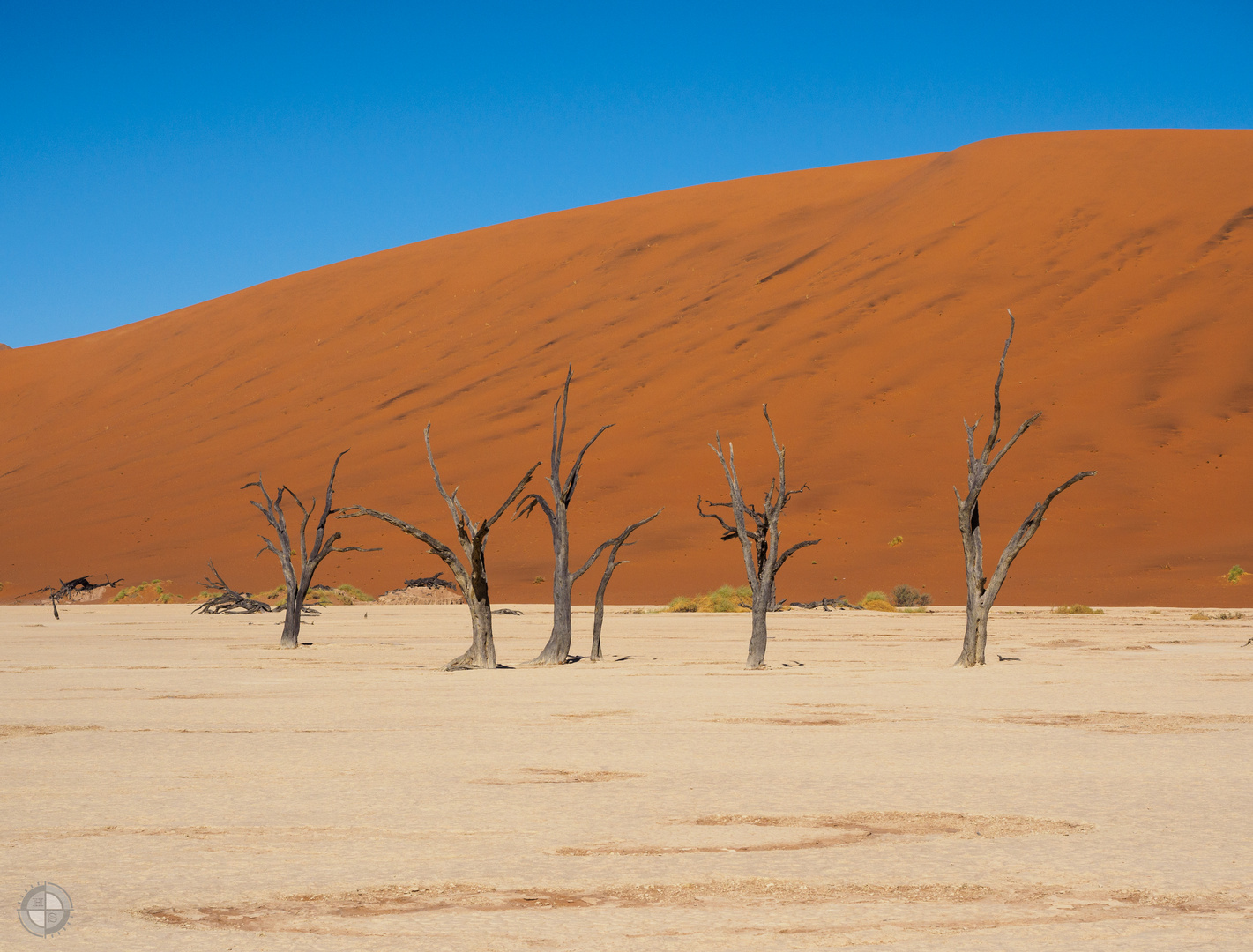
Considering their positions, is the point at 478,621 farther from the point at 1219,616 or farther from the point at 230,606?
the point at 230,606

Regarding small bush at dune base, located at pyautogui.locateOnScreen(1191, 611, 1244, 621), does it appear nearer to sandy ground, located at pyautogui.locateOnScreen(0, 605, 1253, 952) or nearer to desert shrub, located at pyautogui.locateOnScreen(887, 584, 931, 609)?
desert shrub, located at pyautogui.locateOnScreen(887, 584, 931, 609)

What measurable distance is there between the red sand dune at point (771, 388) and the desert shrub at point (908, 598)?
1179 mm

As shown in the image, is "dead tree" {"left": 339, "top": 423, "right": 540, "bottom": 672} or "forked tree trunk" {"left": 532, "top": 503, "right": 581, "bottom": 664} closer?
"dead tree" {"left": 339, "top": 423, "right": 540, "bottom": 672}

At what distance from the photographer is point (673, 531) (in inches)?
1725

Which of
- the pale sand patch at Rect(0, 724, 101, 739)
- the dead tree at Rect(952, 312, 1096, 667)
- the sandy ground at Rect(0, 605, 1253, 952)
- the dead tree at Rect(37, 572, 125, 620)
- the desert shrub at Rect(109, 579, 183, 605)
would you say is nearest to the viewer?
the sandy ground at Rect(0, 605, 1253, 952)

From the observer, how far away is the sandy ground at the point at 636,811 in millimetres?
4719

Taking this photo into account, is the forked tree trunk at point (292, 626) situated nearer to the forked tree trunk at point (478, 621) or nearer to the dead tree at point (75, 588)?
the forked tree trunk at point (478, 621)

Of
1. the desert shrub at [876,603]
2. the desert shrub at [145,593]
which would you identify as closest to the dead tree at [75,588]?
the desert shrub at [145,593]

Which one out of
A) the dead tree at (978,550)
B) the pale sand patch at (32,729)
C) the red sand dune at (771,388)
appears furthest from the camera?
the red sand dune at (771,388)

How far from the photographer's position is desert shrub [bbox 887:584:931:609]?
3422 cm

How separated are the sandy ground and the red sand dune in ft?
78.7

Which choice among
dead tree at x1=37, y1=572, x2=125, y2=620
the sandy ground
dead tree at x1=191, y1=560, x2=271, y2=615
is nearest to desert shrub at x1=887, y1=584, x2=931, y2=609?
dead tree at x1=191, y1=560, x2=271, y2=615

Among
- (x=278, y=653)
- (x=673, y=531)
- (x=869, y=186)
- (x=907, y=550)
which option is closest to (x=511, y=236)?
(x=869, y=186)

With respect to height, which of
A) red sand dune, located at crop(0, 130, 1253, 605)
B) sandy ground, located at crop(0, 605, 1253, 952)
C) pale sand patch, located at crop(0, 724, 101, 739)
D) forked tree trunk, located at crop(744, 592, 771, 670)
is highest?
red sand dune, located at crop(0, 130, 1253, 605)
